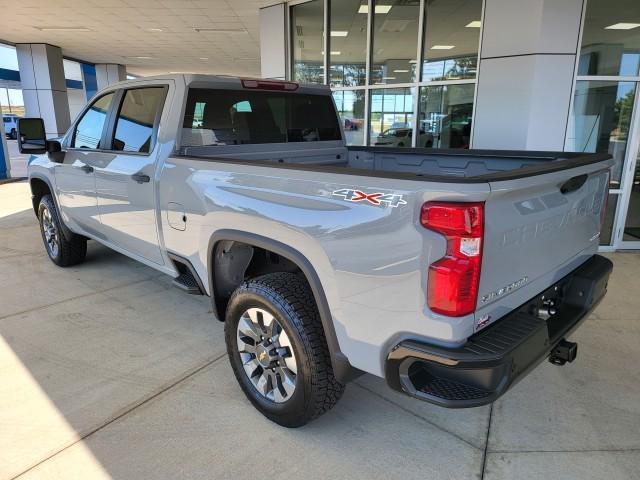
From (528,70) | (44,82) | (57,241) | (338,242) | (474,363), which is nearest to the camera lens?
(474,363)

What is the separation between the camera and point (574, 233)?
230 cm

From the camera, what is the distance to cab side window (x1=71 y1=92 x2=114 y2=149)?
3809 millimetres

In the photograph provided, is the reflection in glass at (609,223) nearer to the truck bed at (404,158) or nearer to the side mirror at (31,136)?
the truck bed at (404,158)

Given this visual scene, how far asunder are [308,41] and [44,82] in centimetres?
1169

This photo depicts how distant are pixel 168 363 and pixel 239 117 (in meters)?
1.81

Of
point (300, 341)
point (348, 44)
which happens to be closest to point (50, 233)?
point (300, 341)

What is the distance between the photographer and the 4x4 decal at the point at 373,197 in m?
1.71

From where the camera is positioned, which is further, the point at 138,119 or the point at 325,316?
the point at 138,119

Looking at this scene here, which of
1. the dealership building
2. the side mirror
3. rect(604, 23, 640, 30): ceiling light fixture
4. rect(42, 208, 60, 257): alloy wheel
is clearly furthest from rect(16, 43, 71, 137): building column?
rect(604, 23, 640, 30): ceiling light fixture

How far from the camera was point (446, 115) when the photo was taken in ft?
21.8

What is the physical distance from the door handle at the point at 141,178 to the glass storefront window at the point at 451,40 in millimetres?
4693

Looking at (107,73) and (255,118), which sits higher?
(107,73)

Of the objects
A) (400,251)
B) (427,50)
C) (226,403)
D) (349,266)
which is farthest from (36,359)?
(427,50)

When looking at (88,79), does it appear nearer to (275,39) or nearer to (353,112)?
(275,39)
